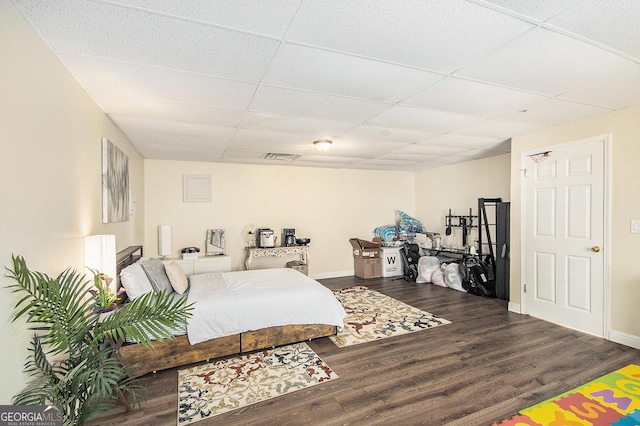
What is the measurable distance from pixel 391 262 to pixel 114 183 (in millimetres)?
5313

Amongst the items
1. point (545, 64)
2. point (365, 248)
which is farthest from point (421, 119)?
point (365, 248)

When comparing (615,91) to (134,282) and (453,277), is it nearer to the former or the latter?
(453,277)

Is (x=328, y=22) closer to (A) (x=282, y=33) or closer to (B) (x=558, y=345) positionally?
(A) (x=282, y=33)

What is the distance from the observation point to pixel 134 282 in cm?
274

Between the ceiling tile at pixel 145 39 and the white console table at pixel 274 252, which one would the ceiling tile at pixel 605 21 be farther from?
the white console table at pixel 274 252

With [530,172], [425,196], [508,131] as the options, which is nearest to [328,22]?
[508,131]

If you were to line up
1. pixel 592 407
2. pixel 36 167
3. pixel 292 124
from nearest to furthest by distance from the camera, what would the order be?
pixel 36 167
pixel 592 407
pixel 292 124

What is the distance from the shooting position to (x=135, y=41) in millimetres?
1784

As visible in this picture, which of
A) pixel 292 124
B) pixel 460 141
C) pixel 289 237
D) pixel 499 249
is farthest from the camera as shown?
pixel 289 237

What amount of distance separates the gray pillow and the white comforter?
28 cm

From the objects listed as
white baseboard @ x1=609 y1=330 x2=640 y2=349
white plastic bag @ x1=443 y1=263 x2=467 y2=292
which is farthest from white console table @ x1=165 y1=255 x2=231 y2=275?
white baseboard @ x1=609 y1=330 x2=640 y2=349

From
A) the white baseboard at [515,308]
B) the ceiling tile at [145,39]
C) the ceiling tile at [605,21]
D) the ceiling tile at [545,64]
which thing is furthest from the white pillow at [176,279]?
the white baseboard at [515,308]

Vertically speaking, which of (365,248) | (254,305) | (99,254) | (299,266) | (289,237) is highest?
(99,254)

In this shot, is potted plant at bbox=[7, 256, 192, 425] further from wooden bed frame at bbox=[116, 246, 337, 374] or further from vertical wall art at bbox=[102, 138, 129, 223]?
vertical wall art at bbox=[102, 138, 129, 223]
